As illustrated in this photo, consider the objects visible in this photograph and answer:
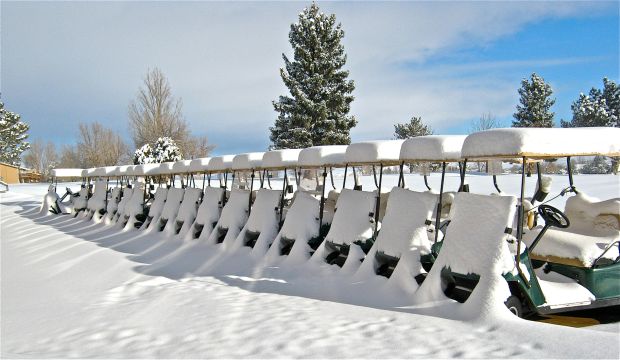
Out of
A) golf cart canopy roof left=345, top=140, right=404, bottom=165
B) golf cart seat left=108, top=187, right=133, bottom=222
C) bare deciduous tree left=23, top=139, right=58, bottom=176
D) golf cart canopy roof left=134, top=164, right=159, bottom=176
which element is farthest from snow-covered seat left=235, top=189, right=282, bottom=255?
bare deciduous tree left=23, top=139, right=58, bottom=176

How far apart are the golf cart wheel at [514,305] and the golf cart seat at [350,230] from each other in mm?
2242

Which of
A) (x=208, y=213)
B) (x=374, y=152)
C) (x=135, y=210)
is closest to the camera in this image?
(x=374, y=152)

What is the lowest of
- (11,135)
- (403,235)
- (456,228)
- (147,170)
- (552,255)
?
(552,255)

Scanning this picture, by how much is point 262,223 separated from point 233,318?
3912mm

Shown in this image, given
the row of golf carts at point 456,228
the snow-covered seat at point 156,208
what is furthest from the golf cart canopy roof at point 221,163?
the snow-covered seat at point 156,208

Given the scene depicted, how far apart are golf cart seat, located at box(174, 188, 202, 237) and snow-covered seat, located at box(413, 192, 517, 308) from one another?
6.49 meters

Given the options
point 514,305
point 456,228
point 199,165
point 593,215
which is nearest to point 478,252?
point 456,228

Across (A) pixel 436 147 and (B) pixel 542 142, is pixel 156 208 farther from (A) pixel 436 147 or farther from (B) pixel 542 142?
(B) pixel 542 142

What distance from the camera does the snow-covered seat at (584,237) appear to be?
16.5 ft

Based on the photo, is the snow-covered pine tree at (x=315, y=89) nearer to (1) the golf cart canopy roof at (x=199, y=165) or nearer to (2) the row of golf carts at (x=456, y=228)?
(1) the golf cart canopy roof at (x=199, y=165)

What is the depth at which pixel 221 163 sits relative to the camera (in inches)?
395

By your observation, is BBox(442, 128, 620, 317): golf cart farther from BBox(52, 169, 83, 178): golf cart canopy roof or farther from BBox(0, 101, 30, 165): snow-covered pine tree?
BBox(0, 101, 30, 165): snow-covered pine tree

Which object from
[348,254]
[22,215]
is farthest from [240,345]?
[22,215]

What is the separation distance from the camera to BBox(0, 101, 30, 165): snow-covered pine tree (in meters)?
49.8
